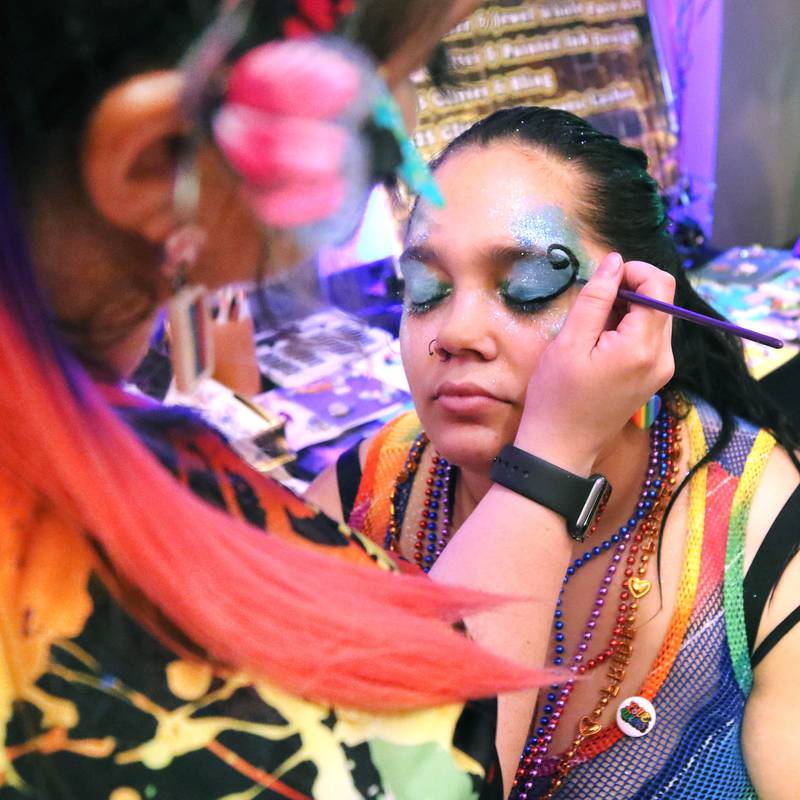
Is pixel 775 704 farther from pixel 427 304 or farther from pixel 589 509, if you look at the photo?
pixel 427 304

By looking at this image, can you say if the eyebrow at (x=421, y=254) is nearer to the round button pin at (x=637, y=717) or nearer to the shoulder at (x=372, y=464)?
the shoulder at (x=372, y=464)

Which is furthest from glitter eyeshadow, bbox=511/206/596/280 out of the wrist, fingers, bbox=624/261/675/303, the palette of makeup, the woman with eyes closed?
the palette of makeup

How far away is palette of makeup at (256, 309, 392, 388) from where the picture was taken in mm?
1395

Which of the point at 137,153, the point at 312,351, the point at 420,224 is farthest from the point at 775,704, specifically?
the point at 312,351

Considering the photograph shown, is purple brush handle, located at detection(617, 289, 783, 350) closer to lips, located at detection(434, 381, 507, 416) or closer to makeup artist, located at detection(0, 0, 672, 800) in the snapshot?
lips, located at detection(434, 381, 507, 416)

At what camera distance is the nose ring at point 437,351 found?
72 centimetres

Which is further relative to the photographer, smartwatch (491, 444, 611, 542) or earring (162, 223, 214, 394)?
smartwatch (491, 444, 611, 542)

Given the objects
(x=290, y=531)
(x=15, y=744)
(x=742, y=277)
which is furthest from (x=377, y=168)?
(x=742, y=277)

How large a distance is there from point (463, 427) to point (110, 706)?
0.44 meters

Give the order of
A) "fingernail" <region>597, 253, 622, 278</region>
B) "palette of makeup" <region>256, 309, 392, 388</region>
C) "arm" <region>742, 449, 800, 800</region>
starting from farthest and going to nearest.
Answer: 1. "palette of makeup" <region>256, 309, 392, 388</region>
2. "arm" <region>742, 449, 800, 800</region>
3. "fingernail" <region>597, 253, 622, 278</region>

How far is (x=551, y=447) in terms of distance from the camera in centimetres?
52

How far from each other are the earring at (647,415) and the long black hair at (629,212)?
0.07 meters

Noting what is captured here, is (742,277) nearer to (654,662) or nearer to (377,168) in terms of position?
(654,662)

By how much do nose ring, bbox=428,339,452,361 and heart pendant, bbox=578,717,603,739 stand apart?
37cm
